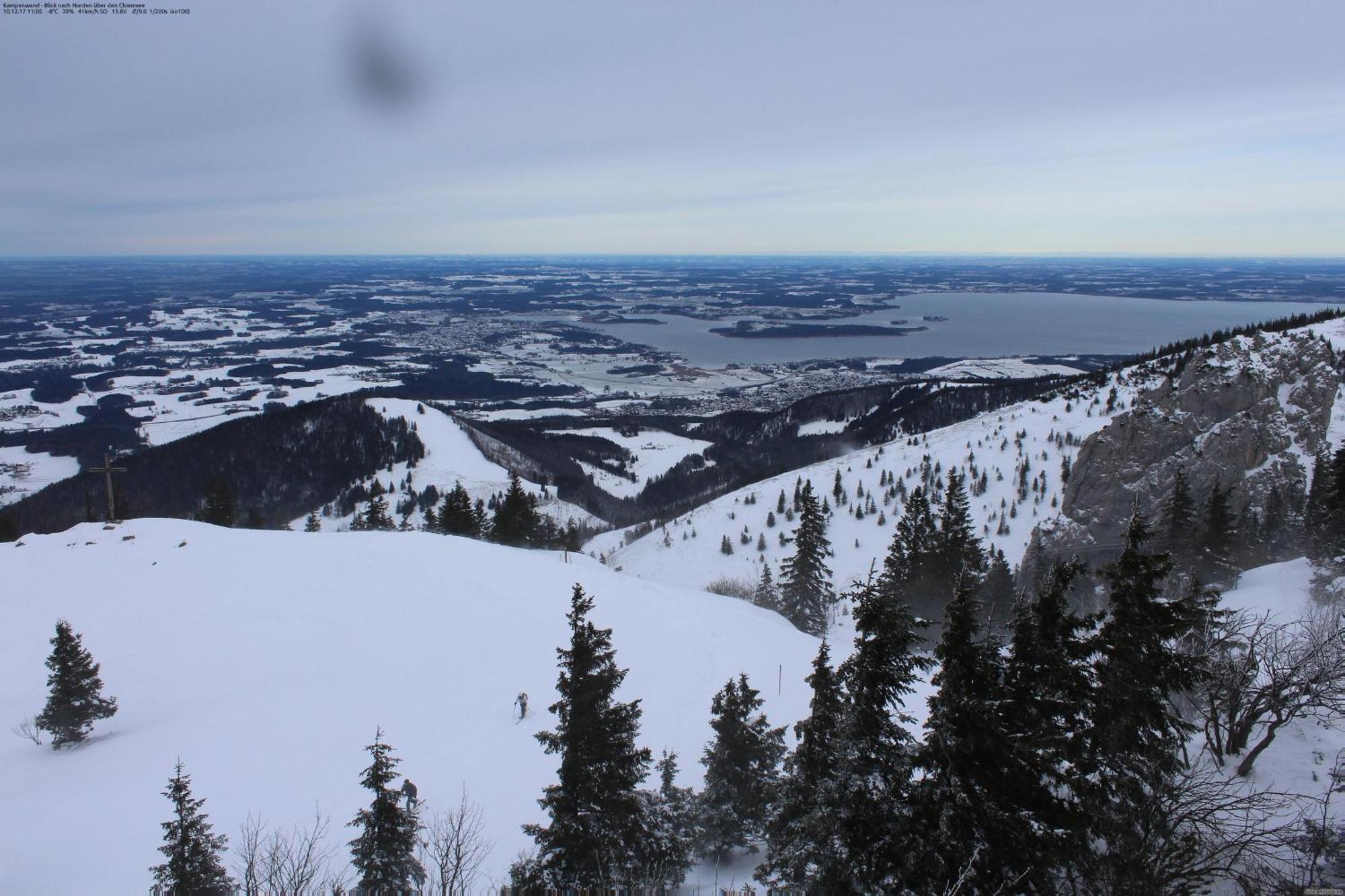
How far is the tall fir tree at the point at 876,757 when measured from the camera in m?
9.05

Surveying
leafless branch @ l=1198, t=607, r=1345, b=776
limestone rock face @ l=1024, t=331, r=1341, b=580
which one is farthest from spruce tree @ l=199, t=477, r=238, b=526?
limestone rock face @ l=1024, t=331, r=1341, b=580

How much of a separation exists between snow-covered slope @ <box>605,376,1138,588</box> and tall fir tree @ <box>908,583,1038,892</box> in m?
48.5

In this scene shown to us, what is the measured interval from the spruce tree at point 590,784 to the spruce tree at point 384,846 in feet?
6.15

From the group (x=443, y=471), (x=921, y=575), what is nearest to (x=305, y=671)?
(x=921, y=575)

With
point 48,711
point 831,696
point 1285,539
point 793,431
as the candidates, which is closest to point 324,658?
point 48,711

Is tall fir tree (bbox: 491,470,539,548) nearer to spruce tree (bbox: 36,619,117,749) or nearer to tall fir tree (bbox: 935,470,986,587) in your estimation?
tall fir tree (bbox: 935,470,986,587)

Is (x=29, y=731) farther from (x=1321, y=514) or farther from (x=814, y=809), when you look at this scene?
(x=1321, y=514)

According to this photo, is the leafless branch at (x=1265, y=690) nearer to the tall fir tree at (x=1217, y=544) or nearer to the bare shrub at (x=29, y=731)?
the bare shrub at (x=29, y=731)

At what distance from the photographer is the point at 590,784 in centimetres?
1169

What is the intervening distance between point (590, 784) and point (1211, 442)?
176 ft

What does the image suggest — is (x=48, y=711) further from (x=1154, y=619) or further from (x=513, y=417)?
(x=513, y=417)

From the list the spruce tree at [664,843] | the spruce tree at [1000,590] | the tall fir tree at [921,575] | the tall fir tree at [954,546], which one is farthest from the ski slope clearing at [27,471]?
the spruce tree at [1000,590]

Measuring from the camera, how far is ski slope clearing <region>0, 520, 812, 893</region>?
1440 cm

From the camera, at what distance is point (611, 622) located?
2653 cm
